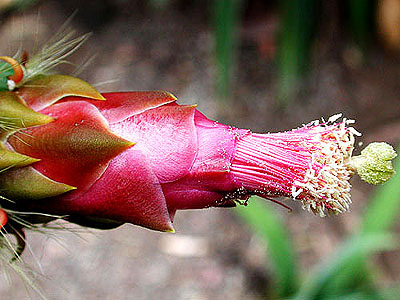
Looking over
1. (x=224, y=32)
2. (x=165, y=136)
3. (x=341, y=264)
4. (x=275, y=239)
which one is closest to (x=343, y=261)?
(x=341, y=264)

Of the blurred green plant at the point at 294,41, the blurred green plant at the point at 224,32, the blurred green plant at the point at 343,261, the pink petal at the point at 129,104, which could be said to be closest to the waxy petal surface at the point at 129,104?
the pink petal at the point at 129,104

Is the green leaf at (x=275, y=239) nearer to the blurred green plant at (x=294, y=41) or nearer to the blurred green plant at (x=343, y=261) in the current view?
the blurred green plant at (x=343, y=261)

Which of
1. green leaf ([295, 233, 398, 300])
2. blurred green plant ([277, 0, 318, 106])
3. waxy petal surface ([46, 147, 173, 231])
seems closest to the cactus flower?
waxy petal surface ([46, 147, 173, 231])

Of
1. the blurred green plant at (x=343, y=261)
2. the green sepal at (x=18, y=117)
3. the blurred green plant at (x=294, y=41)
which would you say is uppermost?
the green sepal at (x=18, y=117)

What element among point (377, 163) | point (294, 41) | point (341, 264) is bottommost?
point (341, 264)

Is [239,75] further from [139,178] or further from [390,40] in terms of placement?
[139,178]

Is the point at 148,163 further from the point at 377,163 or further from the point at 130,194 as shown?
the point at 377,163
